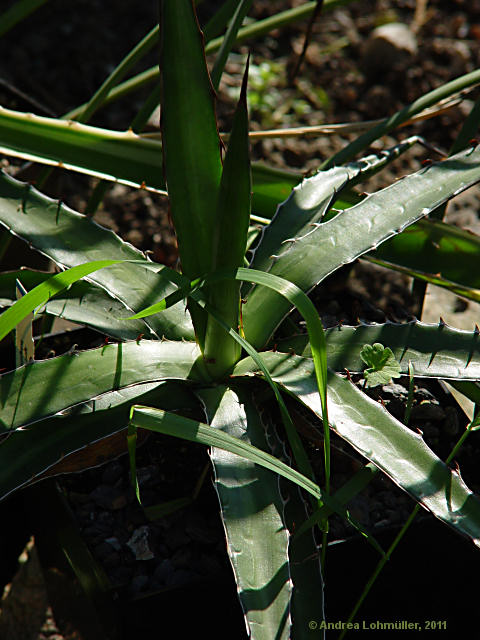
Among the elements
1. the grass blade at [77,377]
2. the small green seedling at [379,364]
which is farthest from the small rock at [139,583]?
the small green seedling at [379,364]

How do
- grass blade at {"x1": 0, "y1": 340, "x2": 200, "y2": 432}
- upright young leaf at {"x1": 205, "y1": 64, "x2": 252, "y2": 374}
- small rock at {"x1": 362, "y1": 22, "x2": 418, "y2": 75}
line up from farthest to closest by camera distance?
small rock at {"x1": 362, "y1": 22, "x2": 418, "y2": 75} < grass blade at {"x1": 0, "y1": 340, "x2": 200, "y2": 432} < upright young leaf at {"x1": 205, "y1": 64, "x2": 252, "y2": 374}

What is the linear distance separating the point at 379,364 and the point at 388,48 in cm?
121

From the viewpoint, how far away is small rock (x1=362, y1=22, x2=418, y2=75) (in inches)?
Answer: 62.4

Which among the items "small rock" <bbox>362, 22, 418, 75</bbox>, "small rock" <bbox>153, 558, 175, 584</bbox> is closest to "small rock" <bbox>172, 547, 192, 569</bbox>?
"small rock" <bbox>153, 558, 175, 584</bbox>

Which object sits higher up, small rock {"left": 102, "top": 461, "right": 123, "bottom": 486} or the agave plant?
the agave plant

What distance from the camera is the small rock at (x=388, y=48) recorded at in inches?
62.4

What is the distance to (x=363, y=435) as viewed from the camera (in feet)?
2.02

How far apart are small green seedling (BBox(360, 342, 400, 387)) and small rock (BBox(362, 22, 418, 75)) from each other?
46.4 inches

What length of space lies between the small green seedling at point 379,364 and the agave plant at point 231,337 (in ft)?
0.08

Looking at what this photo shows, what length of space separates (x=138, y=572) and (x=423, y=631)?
0.41 meters

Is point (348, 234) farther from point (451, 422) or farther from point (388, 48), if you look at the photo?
point (388, 48)

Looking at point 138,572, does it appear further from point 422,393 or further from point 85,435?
point 422,393

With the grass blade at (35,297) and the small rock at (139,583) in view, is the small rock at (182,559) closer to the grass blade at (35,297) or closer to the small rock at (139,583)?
the small rock at (139,583)

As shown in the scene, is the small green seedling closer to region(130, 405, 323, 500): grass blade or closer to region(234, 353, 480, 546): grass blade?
region(234, 353, 480, 546): grass blade
